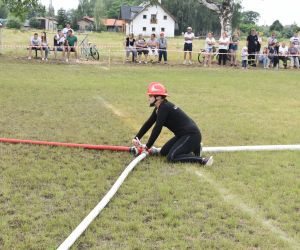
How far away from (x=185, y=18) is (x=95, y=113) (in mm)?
75911

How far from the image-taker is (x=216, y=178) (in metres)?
5.79

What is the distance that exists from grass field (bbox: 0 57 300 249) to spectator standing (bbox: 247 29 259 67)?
10683 mm

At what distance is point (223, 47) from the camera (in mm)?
21625

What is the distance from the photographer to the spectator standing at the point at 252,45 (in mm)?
21625

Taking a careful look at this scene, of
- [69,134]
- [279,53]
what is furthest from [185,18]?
[69,134]

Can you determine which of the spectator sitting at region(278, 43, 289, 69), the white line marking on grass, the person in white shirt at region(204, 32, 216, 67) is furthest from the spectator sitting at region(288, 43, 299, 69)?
the white line marking on grass

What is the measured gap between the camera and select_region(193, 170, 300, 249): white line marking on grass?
4.17m

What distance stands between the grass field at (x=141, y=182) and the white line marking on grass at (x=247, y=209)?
0.4 inches

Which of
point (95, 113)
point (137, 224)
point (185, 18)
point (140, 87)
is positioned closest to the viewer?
point (137, 224)

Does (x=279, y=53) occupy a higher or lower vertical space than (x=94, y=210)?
higher

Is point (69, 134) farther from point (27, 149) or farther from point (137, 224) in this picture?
point (137, 224)

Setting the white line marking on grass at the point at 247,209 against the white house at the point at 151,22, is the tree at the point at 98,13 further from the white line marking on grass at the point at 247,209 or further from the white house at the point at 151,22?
the white line marking on grass at the point at 247,209

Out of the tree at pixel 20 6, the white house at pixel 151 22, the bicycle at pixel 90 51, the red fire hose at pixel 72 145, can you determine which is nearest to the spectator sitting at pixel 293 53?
the bicycle at pixel 90 51

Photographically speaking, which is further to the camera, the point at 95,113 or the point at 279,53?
the point at 279,53
